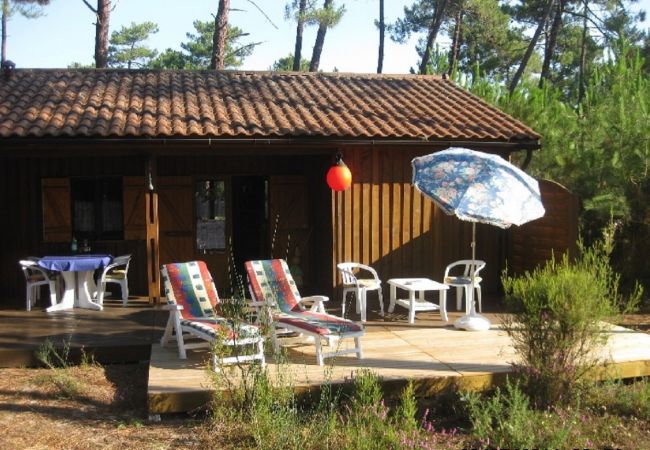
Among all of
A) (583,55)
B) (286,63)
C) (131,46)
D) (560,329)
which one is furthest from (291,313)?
(131,46)

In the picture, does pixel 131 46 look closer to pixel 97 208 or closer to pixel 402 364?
pixel 97 208

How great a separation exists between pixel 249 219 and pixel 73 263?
3.63m

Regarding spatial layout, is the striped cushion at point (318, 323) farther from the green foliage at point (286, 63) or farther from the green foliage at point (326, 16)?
the green foliage at point (286, 63)

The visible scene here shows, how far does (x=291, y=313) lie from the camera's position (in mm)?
7066

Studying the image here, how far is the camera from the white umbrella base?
7660 mm

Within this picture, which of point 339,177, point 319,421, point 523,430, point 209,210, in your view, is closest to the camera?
point 523,430

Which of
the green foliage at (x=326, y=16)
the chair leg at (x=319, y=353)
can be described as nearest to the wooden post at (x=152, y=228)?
the chair leg at (x=319, y=353)

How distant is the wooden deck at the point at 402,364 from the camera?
215 inches

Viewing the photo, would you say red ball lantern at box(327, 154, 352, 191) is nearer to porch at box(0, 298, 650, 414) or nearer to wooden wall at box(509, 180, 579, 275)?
porch at box(0, 298, 650, 414)

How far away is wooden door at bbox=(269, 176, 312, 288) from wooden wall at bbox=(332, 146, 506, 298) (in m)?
1.69

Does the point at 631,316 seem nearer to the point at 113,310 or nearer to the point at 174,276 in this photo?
the point at 174,276

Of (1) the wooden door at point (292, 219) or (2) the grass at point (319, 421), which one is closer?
(2) the grass at point (319, 421)

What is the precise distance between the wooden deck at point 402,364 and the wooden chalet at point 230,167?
2.17 metres

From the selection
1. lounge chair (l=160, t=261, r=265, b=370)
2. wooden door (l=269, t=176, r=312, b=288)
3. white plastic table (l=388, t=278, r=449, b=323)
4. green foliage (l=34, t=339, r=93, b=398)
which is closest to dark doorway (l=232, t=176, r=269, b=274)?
wooden door (l=269, t=176, r=312, b=288)
